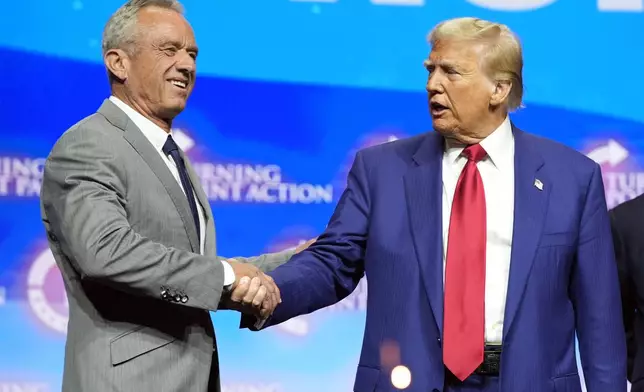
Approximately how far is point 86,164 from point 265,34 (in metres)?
1.93

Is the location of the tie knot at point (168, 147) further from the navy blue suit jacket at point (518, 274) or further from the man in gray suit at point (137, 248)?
the navy blue suit jacket at point (518, 274)

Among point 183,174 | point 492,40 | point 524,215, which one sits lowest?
point 524,215

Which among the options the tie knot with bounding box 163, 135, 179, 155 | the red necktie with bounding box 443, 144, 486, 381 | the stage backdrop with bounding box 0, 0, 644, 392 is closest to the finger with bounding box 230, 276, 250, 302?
the tie knot with bounding box 163, 135, 179, 155

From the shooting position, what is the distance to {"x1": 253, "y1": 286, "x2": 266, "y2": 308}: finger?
2.69m

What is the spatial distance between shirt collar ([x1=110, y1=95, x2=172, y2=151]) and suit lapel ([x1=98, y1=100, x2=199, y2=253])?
53 millimetres

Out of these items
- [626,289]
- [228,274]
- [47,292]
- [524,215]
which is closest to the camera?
[228,274]

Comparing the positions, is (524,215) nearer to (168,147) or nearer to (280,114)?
(168,147)

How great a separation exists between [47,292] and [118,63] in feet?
5.76

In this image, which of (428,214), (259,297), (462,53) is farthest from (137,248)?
(462,53)

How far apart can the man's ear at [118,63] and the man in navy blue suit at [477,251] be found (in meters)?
0.68

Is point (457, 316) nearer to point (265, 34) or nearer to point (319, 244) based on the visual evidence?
point (319, 244)

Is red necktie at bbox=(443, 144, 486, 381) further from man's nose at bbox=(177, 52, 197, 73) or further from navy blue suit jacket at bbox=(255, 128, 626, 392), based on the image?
man's nose at bbox=(177, 52, 197, 73)

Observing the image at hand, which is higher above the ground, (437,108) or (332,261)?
(437,108)

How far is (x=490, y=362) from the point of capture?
8.77 feet
